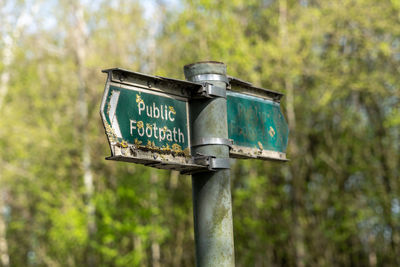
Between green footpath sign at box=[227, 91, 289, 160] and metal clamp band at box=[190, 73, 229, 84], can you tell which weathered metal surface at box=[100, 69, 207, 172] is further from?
green footpath sign at box=[227, 91, 289, 160]

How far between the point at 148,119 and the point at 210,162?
34 centimetres

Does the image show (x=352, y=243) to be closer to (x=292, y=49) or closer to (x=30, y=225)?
(x=292, y=49)

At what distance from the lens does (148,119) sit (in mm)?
2697

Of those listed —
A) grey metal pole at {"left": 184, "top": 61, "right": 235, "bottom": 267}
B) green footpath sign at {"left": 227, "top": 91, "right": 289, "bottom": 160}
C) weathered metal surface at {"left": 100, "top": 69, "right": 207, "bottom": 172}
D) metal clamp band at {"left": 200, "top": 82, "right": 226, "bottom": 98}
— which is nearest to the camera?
weathered metal surface at {"left": 100, "top": 69, "right": 207, "bottom": 172}

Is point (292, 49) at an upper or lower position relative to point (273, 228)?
upper

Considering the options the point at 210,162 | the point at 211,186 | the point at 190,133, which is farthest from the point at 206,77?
the point at 211,186

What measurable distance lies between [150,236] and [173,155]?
1651 centimetres

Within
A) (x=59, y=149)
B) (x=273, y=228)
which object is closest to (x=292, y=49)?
(x=273, y=228)

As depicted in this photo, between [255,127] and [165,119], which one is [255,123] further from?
[165,119]

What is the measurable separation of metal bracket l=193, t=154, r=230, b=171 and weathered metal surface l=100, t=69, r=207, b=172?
0.08ft

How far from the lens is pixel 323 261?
17.1 meters

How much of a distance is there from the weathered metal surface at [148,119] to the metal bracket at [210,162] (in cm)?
2

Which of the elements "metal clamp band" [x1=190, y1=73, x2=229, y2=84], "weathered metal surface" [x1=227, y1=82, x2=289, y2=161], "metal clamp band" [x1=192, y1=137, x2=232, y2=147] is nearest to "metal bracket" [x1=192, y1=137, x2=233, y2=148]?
"metal clamp band" [x1=192, y1=137, x2=232, y2=147]

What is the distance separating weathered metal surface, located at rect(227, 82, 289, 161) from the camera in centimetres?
306
